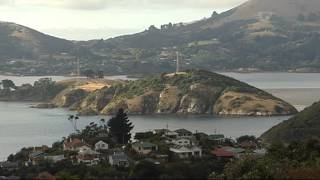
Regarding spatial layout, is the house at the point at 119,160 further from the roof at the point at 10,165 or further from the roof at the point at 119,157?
the roof at the point at 10,165

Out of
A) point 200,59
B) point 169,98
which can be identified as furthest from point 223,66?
point 169,98

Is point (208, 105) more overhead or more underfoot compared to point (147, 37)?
more underfoot

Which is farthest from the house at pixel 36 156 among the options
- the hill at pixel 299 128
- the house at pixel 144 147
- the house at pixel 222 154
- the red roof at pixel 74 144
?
the hill at pixel 299 128

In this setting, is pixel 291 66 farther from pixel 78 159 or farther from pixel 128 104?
pixel 78 159

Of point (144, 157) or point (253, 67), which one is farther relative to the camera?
point (253, 67)

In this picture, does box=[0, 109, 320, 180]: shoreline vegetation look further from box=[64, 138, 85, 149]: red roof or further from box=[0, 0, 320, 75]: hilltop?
box=[0, 0, 320, 75]: hilltop

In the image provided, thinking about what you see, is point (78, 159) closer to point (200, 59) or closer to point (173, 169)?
point (173, 169)

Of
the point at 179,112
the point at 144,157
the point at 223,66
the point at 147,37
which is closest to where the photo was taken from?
the point at 144,157

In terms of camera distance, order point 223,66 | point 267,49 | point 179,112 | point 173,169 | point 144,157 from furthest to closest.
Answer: point 267,49, point 223,66, point 179,112, point 144,157, point 173,169
